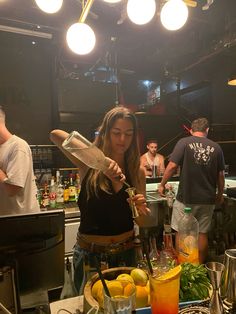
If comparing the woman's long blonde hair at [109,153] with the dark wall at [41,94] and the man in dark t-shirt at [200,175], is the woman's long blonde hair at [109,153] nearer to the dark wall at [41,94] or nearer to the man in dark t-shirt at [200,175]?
the man in dark t-shirt at [200,175]

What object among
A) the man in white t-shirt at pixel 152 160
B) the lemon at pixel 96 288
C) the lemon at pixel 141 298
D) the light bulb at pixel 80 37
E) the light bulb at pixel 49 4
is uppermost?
the light bulb at pixel 49 4

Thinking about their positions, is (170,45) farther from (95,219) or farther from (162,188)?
(95,219)

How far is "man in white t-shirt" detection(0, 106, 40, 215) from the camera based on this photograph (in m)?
1.72

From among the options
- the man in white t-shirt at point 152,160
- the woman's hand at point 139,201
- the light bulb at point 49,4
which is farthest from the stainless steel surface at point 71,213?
the light bulb at point 49,4

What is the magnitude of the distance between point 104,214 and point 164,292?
0.61 m

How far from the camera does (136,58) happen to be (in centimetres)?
425

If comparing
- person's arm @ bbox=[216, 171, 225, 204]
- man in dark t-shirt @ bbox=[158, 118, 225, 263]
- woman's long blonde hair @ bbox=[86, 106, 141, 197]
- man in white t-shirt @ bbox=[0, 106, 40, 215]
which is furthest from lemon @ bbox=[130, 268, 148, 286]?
person's arm @ bbox=[216, 171, 225, 204]

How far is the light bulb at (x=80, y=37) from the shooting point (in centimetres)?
168

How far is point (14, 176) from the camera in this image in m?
1.72

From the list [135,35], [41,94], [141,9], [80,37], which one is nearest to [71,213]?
[80,37]

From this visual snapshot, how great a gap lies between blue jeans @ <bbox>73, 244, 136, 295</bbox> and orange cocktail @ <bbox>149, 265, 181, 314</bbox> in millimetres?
460

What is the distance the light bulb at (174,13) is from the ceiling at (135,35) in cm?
65

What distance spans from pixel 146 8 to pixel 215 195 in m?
1.93

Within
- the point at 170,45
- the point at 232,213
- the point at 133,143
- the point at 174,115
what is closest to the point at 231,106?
the point at 174,115
